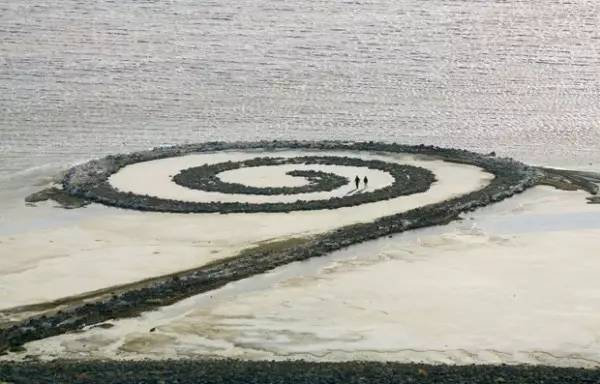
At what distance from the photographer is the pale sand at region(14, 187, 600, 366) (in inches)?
1062

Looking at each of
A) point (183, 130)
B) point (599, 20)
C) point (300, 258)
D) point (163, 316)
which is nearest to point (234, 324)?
point (163, 316)

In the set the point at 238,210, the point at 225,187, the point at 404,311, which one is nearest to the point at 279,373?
the point at 404,311

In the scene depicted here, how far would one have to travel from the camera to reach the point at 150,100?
7062 cm

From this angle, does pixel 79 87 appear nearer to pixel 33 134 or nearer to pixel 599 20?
pixel 33 134

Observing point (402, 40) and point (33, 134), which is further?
point (402, 40)

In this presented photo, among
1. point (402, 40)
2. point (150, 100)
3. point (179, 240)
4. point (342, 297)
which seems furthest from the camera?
point (402, 40)

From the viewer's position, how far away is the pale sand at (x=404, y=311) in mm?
26984

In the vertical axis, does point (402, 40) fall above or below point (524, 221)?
above

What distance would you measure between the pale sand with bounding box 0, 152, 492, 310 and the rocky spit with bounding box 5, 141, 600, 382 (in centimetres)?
86

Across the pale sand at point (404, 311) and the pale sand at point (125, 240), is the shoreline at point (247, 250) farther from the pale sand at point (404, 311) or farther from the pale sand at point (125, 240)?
the pale sand at point (125, 240)

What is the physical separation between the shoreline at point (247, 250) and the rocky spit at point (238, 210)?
3 cm

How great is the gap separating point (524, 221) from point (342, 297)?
12.2m

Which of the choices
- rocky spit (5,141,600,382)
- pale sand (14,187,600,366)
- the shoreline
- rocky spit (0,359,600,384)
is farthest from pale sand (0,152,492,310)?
rocky spit (0,359,600,384)

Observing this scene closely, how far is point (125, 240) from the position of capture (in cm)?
3797
